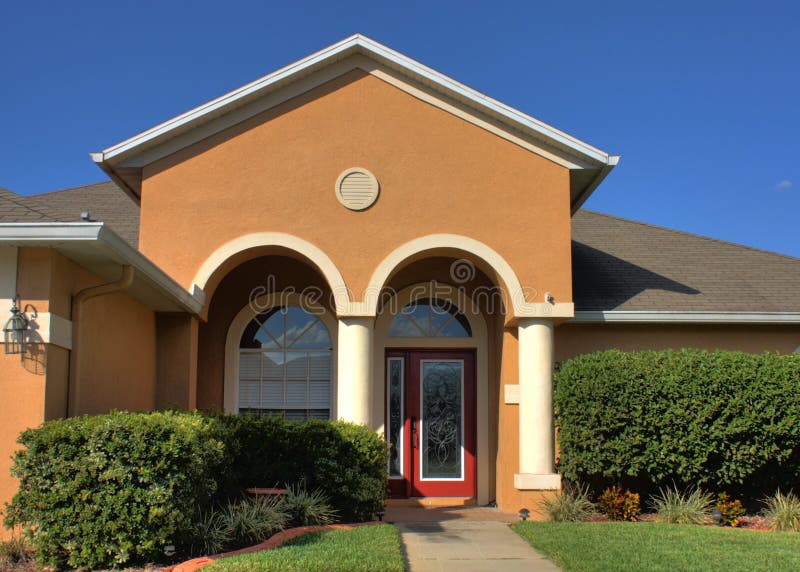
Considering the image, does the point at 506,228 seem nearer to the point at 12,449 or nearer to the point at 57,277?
the point at 57,277

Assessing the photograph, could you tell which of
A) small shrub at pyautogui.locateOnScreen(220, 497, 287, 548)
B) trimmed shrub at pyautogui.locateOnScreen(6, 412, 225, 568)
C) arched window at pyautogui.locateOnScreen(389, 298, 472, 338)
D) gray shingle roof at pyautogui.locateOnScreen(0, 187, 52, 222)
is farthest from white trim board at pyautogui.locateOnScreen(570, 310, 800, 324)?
gray shingle roof at pyautogui.locateOnScreen(0, 187, 52, 222)

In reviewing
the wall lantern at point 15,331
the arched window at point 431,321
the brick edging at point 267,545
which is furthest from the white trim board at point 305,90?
the brick edging at point 267,545

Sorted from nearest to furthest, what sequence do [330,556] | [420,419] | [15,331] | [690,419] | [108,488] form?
[108,488] < [330,556] < [15,331] < [690,419] < [420,419]

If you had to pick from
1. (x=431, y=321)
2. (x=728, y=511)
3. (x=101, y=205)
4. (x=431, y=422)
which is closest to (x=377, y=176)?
(x=431, y=321)

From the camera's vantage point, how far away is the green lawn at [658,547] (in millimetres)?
8527

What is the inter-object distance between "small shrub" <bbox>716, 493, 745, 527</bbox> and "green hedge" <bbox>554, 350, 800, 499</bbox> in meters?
0.25

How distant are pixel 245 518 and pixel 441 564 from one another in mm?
2215

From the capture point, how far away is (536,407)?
41.3ft

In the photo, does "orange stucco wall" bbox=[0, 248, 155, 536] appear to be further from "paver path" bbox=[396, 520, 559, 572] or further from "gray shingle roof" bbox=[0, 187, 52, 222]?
"paver path" bbox=[396, 520, 559, 572]

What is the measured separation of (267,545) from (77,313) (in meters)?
3.24

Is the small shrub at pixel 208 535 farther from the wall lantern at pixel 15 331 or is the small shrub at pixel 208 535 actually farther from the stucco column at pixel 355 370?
the stucco column at pixel 355 370

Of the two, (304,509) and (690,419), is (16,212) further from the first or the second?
(690,419)

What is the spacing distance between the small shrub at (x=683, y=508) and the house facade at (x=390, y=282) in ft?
5.01

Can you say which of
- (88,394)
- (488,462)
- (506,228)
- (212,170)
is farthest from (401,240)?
(88,394)
